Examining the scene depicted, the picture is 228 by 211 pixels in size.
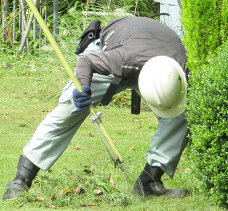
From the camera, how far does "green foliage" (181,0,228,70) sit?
3.31 meters

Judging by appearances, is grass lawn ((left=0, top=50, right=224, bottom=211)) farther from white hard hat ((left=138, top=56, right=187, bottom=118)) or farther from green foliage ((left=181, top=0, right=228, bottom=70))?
green foliage ((left=181, top=0, right=228, bottom=70))

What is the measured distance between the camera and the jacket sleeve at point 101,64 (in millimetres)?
3754

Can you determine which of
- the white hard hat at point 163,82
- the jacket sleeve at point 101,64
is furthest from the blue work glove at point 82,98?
the white hard hat at point 163,82

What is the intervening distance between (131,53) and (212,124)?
910 mm

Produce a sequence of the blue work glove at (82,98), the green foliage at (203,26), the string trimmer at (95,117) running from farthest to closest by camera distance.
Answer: the string trimmer at (95,117), the blue work glove at (82,98), the green foliage at (203,26)

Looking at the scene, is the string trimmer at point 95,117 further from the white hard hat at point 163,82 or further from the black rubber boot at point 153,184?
the white hard hat at point 163,82

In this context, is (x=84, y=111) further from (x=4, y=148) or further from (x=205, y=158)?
(x=4, y=148)

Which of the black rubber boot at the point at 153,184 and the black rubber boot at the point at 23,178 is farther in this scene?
the black rubber boot at the point at 153,184

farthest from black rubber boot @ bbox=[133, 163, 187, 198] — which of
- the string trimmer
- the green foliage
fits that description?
the green foliage

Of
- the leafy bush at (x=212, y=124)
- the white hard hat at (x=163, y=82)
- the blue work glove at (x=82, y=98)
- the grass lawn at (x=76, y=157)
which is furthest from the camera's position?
the grass lawn at (x=76, y=157)

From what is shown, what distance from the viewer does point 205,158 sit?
10.6ft

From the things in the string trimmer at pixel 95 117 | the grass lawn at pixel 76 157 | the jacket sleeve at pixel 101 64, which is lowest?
the grass lawn at pixel 76 157

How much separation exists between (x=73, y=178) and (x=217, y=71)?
5.74 feet

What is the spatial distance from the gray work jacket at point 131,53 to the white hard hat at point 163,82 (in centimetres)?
13
